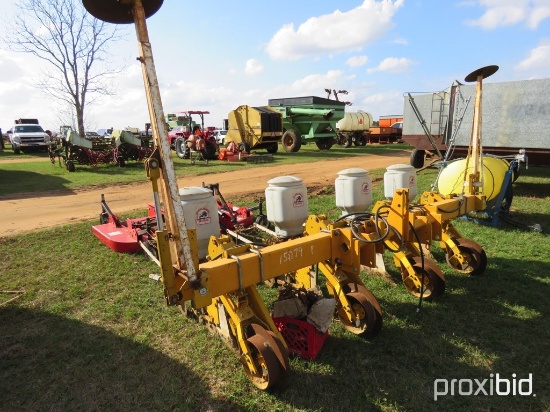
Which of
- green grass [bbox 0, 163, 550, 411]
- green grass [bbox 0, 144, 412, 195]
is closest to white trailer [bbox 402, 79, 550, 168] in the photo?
green grass [bbox 0, 163, 550, 411]

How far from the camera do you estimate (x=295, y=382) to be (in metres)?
2.94

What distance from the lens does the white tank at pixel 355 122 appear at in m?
27.3

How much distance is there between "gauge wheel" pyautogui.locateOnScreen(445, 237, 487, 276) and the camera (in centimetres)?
461

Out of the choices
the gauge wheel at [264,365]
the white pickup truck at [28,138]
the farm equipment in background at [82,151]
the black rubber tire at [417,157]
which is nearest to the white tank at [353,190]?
the gauge wheel at [264,365]

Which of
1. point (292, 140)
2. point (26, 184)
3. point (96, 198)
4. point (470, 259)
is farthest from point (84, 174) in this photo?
point (470, 259)

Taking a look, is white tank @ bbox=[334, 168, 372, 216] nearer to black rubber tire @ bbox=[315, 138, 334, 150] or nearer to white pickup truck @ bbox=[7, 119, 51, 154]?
black rubber tire @ bbox=[315, 138, 334, 150]

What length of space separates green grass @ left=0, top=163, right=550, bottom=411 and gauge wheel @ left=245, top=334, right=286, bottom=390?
12 centimetres

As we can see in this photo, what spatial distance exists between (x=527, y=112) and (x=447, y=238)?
614cm

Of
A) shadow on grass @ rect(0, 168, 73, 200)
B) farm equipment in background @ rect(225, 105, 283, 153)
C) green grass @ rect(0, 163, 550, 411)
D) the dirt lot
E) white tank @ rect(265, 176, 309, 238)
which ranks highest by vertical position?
farm equipment in background @ rect(225, 105, 283, 153)

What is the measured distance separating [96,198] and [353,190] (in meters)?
8.31

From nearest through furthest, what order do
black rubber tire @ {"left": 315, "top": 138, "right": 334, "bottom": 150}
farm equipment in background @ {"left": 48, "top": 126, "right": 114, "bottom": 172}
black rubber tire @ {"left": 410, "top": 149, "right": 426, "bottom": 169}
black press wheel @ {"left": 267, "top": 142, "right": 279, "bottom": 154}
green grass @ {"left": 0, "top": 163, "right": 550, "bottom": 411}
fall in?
green grass @ {"left": 0, "top": 163, "right": 550, "bottom": 411}, black rubber tire @ {"left": 410, "top": 149, "right": 426, "bottom": 169}, farm equipment in background @ {"left": 48, "top": 126, "right": 114, "bottom": 172}, black press wheel @ {"left": 267, "top": 142, "right": 279, "bottom": 154}, black rubber tire @ {"left": 315, "top": 138, "right": 334, "bottom": 150}

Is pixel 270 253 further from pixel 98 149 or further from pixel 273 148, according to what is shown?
pixel 273 148

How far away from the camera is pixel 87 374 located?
3.12 meters
